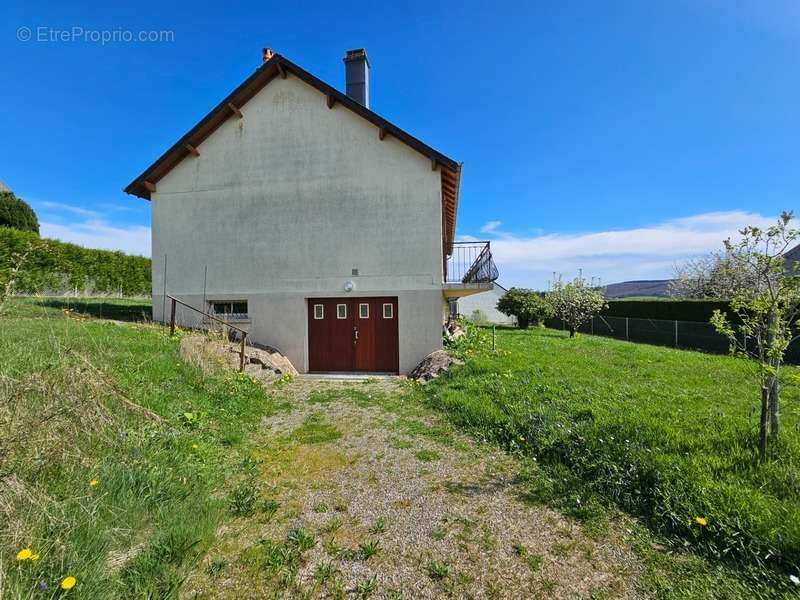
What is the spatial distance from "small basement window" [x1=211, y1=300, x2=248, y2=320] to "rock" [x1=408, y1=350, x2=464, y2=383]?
5.70 meters

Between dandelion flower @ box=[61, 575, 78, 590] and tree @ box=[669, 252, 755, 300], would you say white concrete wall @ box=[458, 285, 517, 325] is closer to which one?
tree @ box=[669, 252, 755, 300]

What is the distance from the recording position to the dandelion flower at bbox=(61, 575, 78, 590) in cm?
216

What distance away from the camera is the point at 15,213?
72.5ft

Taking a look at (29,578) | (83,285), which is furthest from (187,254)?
(29,578)

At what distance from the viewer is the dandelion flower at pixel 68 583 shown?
2.16 m

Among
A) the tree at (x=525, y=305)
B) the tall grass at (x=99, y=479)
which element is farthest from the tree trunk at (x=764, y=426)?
the tree at (x=525, y=305)

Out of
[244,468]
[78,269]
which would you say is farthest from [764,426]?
[78,269]

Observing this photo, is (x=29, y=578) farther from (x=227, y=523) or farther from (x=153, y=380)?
(x=153, y=380)

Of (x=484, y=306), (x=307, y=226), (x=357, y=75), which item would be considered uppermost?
(x=357, y=75)

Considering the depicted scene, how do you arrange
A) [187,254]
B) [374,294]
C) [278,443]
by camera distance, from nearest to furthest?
[278,443] → [374,294] → [187,254]

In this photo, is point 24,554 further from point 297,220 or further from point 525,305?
point 525,305

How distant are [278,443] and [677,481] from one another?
4.89m

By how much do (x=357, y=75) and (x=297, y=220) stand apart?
562 cm

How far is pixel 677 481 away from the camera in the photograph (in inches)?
139
